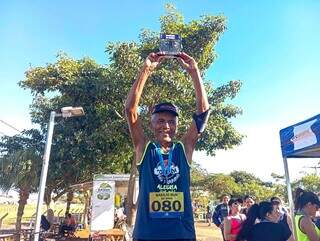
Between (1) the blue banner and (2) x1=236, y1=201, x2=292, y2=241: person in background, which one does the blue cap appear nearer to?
(2) x1=236, y1=201, x2=292, y2=241: person in background

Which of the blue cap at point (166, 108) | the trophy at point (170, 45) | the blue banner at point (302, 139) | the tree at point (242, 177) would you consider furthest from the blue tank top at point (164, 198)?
the tree at point (242, 177)

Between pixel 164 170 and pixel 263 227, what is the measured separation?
307 cm

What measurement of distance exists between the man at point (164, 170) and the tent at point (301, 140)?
3.26m

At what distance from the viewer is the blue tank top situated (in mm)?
2463

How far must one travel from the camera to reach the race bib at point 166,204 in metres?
2.50

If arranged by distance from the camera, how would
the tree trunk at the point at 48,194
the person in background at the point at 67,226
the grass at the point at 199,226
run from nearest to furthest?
the person in background at the point at 67,226 < the grass at the point at 199,226 < the tree trunk at the point at 48,194

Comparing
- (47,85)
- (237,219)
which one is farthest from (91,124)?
(237,219)

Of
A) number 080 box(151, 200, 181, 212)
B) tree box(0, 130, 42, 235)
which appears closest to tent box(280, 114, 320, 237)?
number 080 box(151, 200, 181, 212)

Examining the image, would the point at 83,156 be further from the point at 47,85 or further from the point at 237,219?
the point at 237,219

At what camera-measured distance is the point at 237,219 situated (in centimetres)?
719

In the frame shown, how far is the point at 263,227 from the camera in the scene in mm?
5172

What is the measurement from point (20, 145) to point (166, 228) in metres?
20.5

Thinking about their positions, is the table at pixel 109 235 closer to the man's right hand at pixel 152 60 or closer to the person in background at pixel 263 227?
the person in background at pixel 263 227

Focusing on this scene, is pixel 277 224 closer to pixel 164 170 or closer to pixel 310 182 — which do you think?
pixel 164 170
